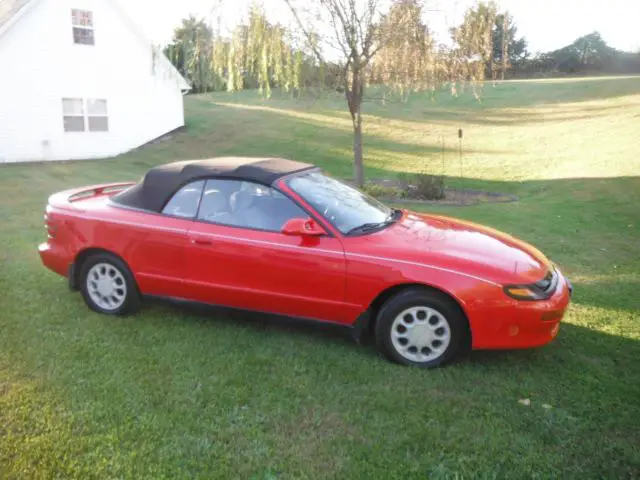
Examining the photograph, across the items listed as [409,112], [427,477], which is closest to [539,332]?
[427,477]

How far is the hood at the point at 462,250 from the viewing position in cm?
417

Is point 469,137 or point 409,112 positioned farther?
point 409,112

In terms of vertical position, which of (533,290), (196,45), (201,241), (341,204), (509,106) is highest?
(196,45)

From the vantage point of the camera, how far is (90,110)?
2066 centimetres

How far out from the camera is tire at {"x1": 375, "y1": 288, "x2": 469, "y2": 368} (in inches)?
163

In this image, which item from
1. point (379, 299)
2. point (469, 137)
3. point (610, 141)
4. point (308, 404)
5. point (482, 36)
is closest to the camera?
point (308, 404)

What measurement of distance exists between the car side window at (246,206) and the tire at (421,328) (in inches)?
41.2

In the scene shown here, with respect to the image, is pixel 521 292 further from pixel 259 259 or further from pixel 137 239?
pixel 137 239

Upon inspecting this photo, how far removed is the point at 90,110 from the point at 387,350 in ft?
63.6

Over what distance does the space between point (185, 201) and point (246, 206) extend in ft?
1.91

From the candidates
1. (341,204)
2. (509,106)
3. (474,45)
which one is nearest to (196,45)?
(474,45)

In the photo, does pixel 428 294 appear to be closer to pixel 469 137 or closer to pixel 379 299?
pixel 379 299

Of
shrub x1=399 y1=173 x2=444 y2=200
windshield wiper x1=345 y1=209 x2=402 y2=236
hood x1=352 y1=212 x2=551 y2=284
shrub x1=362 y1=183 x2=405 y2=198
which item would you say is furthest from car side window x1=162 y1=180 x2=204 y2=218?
shrub x1=399 y1=173 x2=444 y2=200

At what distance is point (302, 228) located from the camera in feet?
14.4
